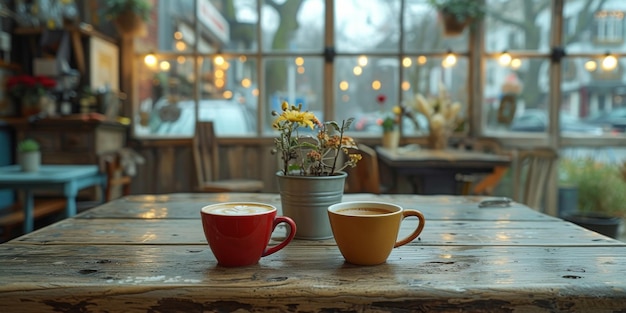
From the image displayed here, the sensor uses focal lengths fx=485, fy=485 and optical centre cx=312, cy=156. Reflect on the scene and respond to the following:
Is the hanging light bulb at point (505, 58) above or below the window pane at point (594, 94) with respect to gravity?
above

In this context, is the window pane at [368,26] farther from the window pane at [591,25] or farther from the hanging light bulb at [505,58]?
the window pane at [591,25]

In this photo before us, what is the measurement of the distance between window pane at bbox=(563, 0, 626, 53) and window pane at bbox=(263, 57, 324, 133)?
7.11 feet

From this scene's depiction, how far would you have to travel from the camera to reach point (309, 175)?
106 cm

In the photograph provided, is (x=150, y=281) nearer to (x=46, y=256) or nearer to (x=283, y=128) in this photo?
(x=46, y=256)

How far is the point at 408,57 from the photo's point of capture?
4262mm

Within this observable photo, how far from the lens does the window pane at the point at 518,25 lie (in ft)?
13.8

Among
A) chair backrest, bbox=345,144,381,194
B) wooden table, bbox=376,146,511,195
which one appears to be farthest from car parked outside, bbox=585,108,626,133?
chair backrest, bbox=345,144,381,194

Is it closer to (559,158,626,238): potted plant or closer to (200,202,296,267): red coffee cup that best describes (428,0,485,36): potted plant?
(559,158,626,238): potted plant

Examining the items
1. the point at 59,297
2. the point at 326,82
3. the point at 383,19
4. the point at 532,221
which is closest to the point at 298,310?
the point at 59,297

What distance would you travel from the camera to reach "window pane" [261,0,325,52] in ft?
14.1

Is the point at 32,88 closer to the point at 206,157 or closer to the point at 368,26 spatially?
the point at 206,157

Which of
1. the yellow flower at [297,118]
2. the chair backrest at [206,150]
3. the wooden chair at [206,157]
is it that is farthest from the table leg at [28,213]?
the yellow flower at [297,118]

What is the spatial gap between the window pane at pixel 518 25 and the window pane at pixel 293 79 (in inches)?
59.3

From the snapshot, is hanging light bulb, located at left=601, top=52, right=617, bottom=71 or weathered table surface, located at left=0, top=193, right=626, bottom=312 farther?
hanging light bulb, located at left=601, top=52, right=617, bottom=71
